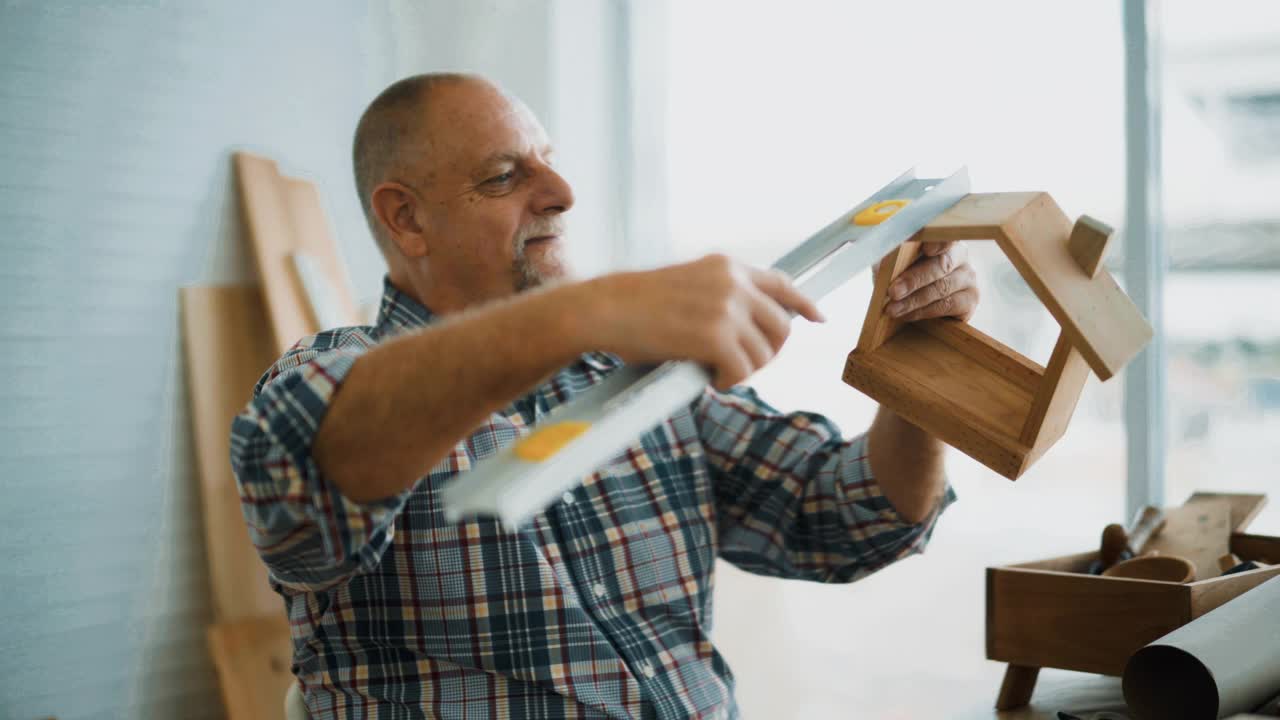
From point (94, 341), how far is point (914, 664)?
1.70 meters

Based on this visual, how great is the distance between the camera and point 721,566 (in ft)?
8.16

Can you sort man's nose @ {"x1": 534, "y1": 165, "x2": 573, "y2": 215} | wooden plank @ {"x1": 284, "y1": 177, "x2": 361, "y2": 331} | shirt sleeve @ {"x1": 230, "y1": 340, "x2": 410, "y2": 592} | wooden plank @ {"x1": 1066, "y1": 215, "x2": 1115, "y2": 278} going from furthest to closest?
wooden plank @ {"x1": 284, "y1": 177, "x2": 361, "y2": 331} → man's nose @ {"x1": 534, "y1": 165, "x2": 573, "y2": 215} → wooden plank @ {"x1": 1066, "y1": 215, "x2": 1115, "y2": 278} → shirt sleeve @ {"x1": 230, "y1": 340, "x2": 410, "y2": 592}

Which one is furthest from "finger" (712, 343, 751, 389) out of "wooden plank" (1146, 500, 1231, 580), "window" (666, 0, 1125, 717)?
"window" (666, 0, 1125, 717)

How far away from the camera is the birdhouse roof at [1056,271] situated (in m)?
0.93

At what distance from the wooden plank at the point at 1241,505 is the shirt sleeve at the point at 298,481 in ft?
3.83

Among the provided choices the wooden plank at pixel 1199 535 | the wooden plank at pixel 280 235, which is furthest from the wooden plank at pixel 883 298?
the wooden plank at pixel 280 235

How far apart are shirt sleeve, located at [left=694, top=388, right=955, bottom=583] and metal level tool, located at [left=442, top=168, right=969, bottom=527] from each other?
0.49 metres

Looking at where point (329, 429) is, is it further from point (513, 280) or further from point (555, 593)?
point (513, 280)

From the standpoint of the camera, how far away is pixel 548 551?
1263 millimetres

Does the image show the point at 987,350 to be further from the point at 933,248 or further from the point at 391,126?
the point at 391,126

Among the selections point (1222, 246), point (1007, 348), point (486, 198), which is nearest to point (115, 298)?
point (486, 198)

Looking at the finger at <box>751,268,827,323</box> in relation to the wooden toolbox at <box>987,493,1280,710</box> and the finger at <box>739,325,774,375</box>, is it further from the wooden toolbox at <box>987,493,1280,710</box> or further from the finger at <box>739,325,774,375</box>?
the wooden toolbox at <box>987,493,1280,710</box>

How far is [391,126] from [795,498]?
0.79 metres

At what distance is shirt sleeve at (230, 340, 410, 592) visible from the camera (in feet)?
2.77
